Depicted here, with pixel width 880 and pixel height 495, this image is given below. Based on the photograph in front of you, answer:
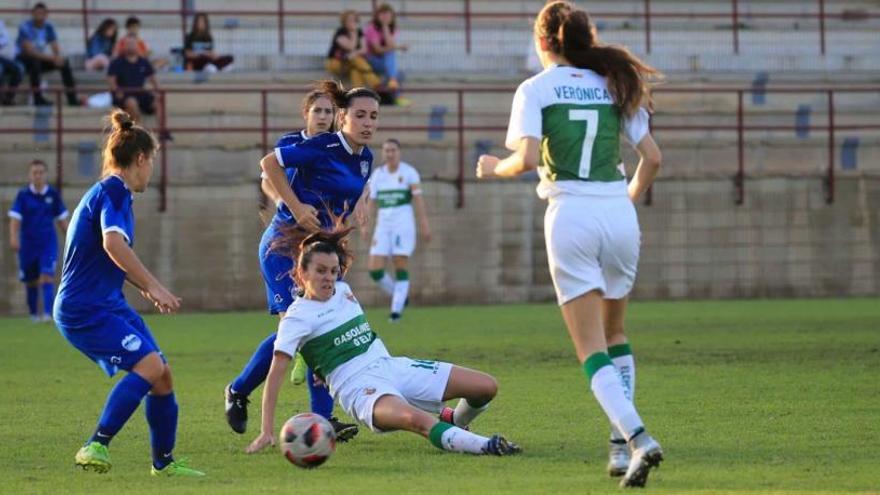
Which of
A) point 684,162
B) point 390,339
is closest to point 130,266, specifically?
point 390,339

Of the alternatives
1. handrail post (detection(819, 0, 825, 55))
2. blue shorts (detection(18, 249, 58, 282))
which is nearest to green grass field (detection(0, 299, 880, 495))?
blue shorts (detection(18, 249, 58, 282))

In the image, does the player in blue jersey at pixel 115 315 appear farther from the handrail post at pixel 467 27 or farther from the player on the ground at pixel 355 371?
the handrail post at pixel 467 27

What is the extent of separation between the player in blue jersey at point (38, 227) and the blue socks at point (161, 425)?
13.0 metres

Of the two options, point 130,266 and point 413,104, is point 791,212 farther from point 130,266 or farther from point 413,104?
point 130,266

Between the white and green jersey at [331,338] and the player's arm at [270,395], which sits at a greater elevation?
the white and green jersey at [331,338]

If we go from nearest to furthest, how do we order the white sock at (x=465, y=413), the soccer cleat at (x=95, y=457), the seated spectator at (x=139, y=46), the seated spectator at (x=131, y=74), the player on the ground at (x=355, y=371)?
the soccer cleat at (x=95, y=457)
the player on the ground at (x=355, y=371)
the white sock at (x=465, y=413)
the seated spectator at (x=131, y=74)
the seated spectator at (x=139, y=46)

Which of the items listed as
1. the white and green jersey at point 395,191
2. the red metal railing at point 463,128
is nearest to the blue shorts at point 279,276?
the white and green jersey at point 395,191

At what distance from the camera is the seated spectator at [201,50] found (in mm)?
24828

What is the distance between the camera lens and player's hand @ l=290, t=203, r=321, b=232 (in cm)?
901

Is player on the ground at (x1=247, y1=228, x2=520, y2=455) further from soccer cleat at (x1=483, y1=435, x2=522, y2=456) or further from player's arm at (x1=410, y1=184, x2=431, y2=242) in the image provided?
player's arm at (x1=410, y1=184, x2=431, y2=242)

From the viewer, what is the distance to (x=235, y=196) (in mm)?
22297

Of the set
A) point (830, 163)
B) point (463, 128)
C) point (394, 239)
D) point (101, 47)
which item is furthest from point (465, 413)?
point (101, 47)

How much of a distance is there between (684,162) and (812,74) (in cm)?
431

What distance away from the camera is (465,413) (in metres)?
9.02
